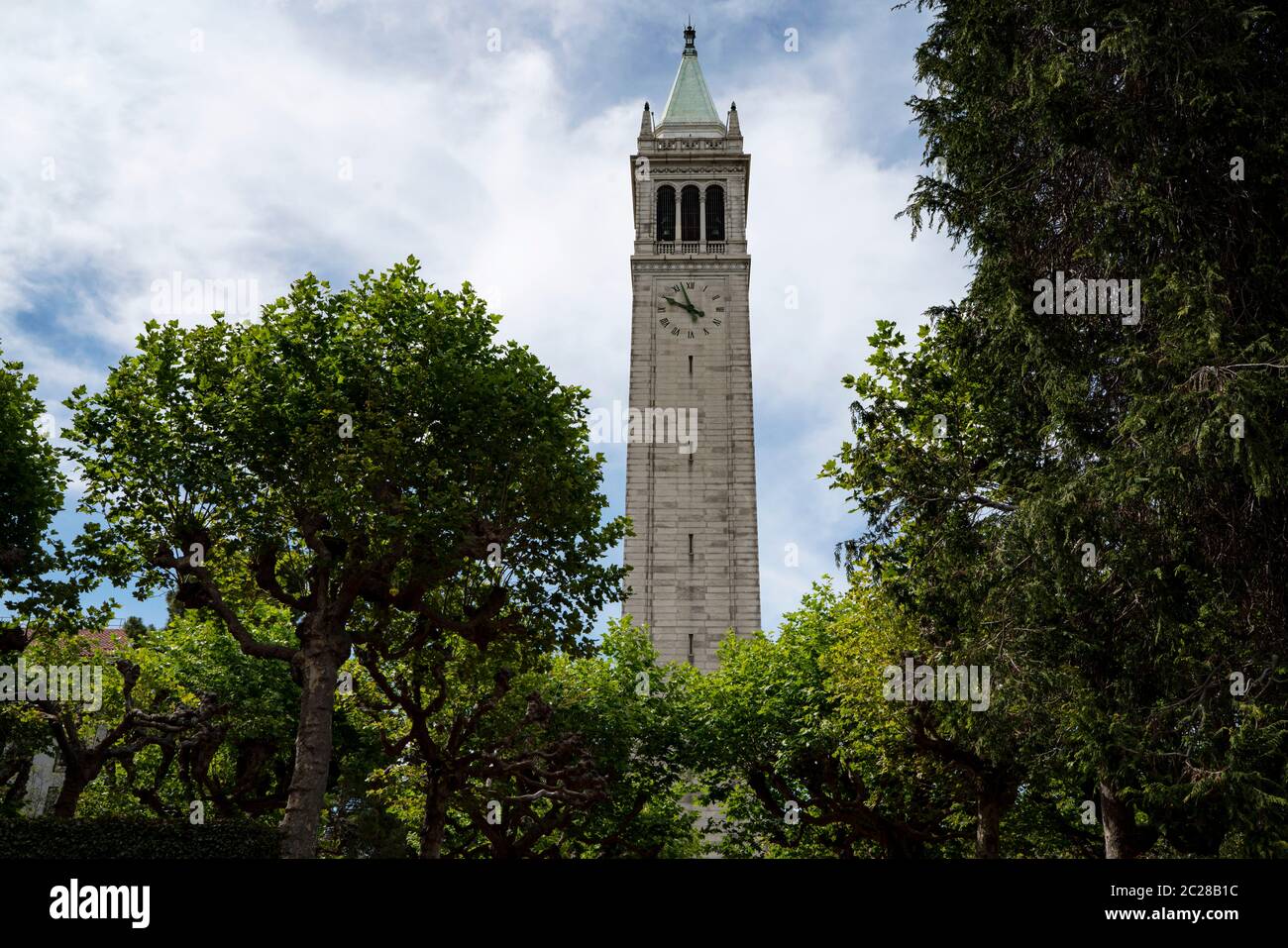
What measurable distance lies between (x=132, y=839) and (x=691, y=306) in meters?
47.9

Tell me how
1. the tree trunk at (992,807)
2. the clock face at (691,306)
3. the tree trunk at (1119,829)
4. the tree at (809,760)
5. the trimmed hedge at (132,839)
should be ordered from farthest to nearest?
1. the clock face at (691,306)
2. the tree at (809,760)
3. the tree trunk at (992,807)
4. the tree trunk at (1119,829)
5. the trimmed hedge at (132,839)

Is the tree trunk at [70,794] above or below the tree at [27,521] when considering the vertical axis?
below

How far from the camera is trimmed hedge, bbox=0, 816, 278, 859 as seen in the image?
64.0 feet

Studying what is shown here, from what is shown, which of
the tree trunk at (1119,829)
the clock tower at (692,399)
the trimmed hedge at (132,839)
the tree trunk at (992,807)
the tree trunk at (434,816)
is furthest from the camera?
the clock tower at (692,399)

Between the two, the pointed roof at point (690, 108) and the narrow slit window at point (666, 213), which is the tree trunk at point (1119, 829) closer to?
the narrow slit window at point (666, 213)

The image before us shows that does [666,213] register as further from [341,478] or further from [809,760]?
[341,478]

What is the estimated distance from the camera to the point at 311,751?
2308cm

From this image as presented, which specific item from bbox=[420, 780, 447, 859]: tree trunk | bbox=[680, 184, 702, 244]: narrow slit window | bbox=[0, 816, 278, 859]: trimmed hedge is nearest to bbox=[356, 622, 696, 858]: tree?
bbox=[420, 780, 447, 859]: tree trunk

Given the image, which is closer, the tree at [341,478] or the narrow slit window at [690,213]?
the tree at [341,478]

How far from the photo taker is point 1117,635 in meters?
18.7

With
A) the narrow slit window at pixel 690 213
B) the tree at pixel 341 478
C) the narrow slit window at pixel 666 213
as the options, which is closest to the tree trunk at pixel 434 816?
the tree at pixel 341 478

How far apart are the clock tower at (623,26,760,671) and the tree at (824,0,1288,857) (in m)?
35.0

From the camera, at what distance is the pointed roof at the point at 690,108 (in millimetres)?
72062

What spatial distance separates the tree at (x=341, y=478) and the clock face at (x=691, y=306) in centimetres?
3694
